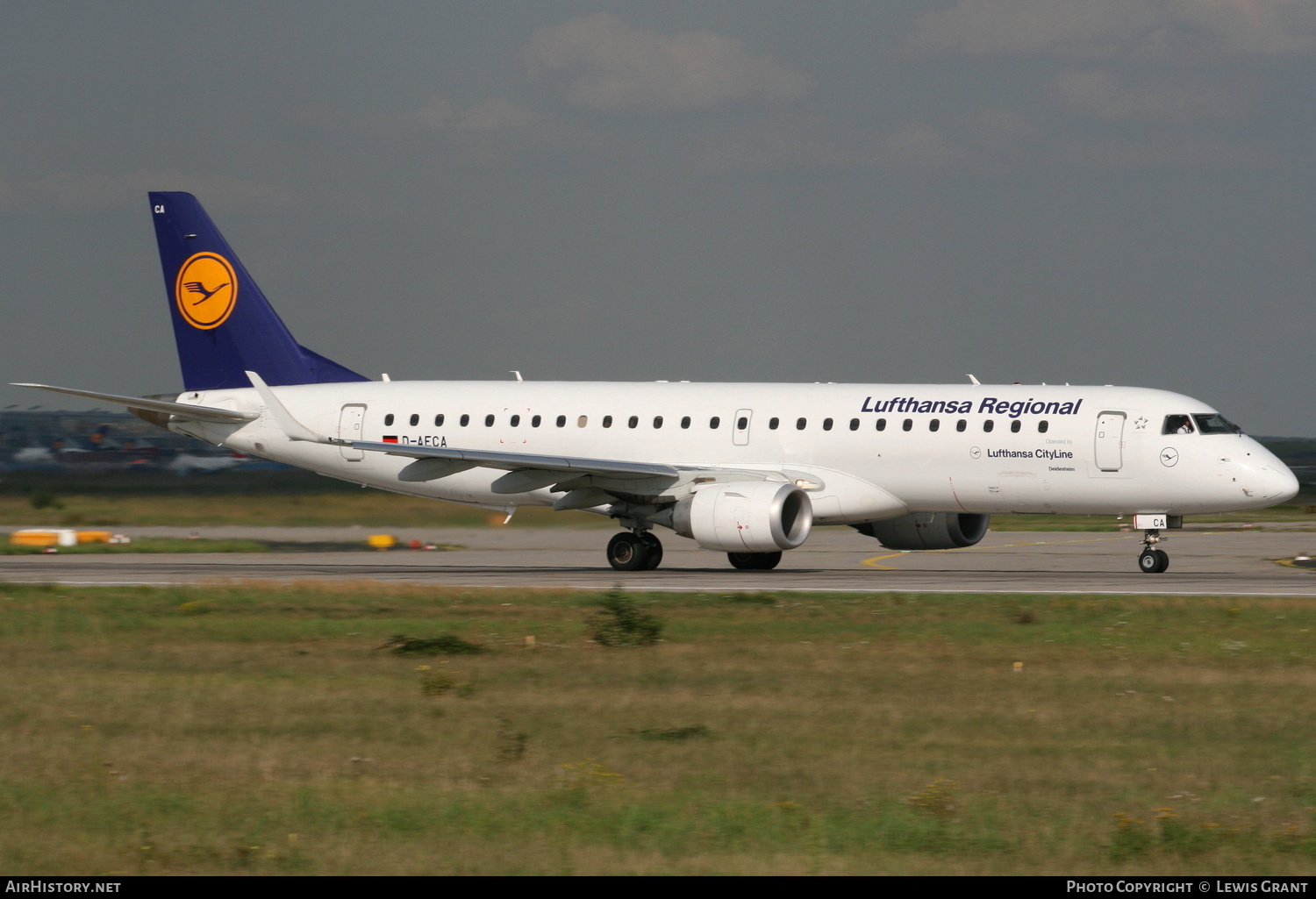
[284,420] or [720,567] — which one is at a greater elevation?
[284,420]

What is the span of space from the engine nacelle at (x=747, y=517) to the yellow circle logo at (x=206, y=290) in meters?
13.3

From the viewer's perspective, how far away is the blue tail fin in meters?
36.2

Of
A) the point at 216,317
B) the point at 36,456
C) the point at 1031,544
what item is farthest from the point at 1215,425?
the point at 36,456

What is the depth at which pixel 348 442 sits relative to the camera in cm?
2995

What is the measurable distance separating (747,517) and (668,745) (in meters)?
16.5

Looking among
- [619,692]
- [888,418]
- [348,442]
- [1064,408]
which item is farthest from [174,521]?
[619,692]

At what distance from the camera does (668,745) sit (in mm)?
12023

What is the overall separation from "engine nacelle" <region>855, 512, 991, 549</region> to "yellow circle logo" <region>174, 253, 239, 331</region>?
15671 mm

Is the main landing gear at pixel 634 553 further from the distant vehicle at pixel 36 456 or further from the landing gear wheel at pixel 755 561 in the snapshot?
the distant vehicle at pixel 36 456

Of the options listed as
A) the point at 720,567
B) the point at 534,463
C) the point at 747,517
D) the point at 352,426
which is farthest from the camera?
the point at 352,426

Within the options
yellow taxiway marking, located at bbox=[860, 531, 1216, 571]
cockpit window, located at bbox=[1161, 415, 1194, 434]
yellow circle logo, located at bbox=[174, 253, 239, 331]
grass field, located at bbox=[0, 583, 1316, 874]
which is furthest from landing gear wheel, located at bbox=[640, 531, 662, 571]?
yellow circle logo, located at bbox=[174, 253, 239, 331]

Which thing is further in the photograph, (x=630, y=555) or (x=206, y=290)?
(x=206, y=290)

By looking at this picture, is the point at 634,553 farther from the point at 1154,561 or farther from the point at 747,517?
the point at 1154,561
